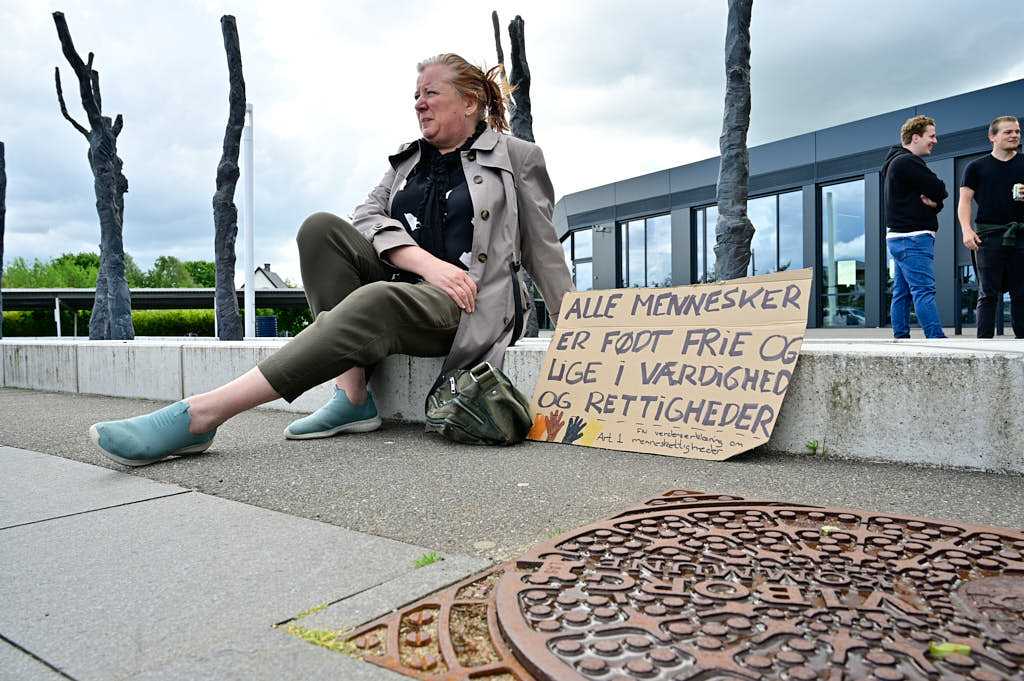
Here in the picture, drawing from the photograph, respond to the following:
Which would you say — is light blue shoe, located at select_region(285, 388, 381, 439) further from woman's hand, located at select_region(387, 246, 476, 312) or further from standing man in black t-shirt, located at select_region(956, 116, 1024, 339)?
standing man in black t-shirt, located at select_region(956, 116, 1024, 339)

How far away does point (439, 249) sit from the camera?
10.1ft

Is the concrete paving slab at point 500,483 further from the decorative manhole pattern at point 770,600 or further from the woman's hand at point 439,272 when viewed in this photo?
the woman's hand at point 439,272

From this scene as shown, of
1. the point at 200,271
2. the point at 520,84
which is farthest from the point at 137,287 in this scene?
the point at 520,84

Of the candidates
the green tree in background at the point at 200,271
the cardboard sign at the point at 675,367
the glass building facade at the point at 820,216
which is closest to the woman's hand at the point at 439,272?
the cardboard sign at the point at 675,367

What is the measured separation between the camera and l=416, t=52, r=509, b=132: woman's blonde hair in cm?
314

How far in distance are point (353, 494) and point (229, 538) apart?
0.47 meters

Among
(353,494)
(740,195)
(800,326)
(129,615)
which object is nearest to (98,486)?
(353,494)

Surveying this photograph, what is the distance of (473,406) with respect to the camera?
279cm

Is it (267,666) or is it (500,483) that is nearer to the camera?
(267,666)

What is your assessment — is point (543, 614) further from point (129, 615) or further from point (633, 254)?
point (633, 254)

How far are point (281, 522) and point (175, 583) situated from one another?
1.38ft

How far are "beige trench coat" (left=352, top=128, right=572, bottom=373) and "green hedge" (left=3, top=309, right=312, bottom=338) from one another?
26.5 meters

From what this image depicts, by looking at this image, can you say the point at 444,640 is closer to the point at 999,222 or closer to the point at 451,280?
the point at 451,280

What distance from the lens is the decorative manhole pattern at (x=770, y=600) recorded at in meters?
1.01
